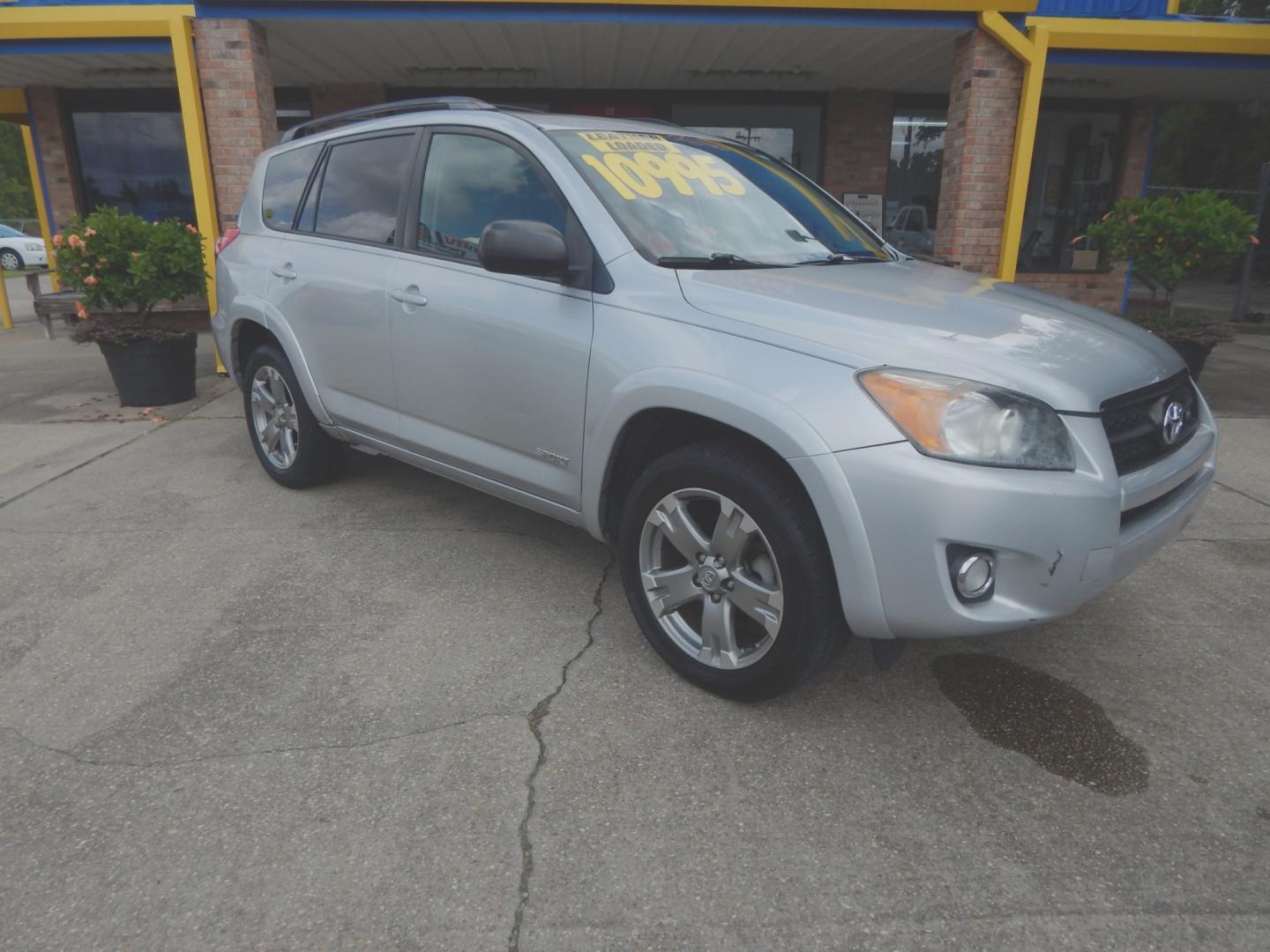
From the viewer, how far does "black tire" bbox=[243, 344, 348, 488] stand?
14.4ft

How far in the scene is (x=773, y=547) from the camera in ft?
7.98

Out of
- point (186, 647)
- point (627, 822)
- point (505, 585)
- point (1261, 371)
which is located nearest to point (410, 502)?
point (505, 585)

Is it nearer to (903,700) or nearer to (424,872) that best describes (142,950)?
(424,872)

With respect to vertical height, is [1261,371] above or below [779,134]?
below

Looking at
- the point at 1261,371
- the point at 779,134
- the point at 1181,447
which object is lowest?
the point at 1261,371

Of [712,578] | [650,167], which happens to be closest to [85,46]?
[650,167]

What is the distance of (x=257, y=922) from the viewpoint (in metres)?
1.92

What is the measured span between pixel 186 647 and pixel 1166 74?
11095mm

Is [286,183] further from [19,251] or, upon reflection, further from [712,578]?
[19,251]

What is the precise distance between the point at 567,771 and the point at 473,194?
2.24 meters

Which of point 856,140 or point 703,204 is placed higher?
point 856,140

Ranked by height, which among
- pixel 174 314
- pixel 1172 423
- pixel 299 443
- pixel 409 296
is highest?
pixel 409 296

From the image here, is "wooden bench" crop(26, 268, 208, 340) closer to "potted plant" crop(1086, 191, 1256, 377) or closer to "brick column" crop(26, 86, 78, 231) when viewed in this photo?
"brick column" crop(26, 86, 78, 231)

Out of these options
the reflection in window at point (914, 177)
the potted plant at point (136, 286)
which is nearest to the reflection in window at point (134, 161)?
the potted plant at point (136, 286)
